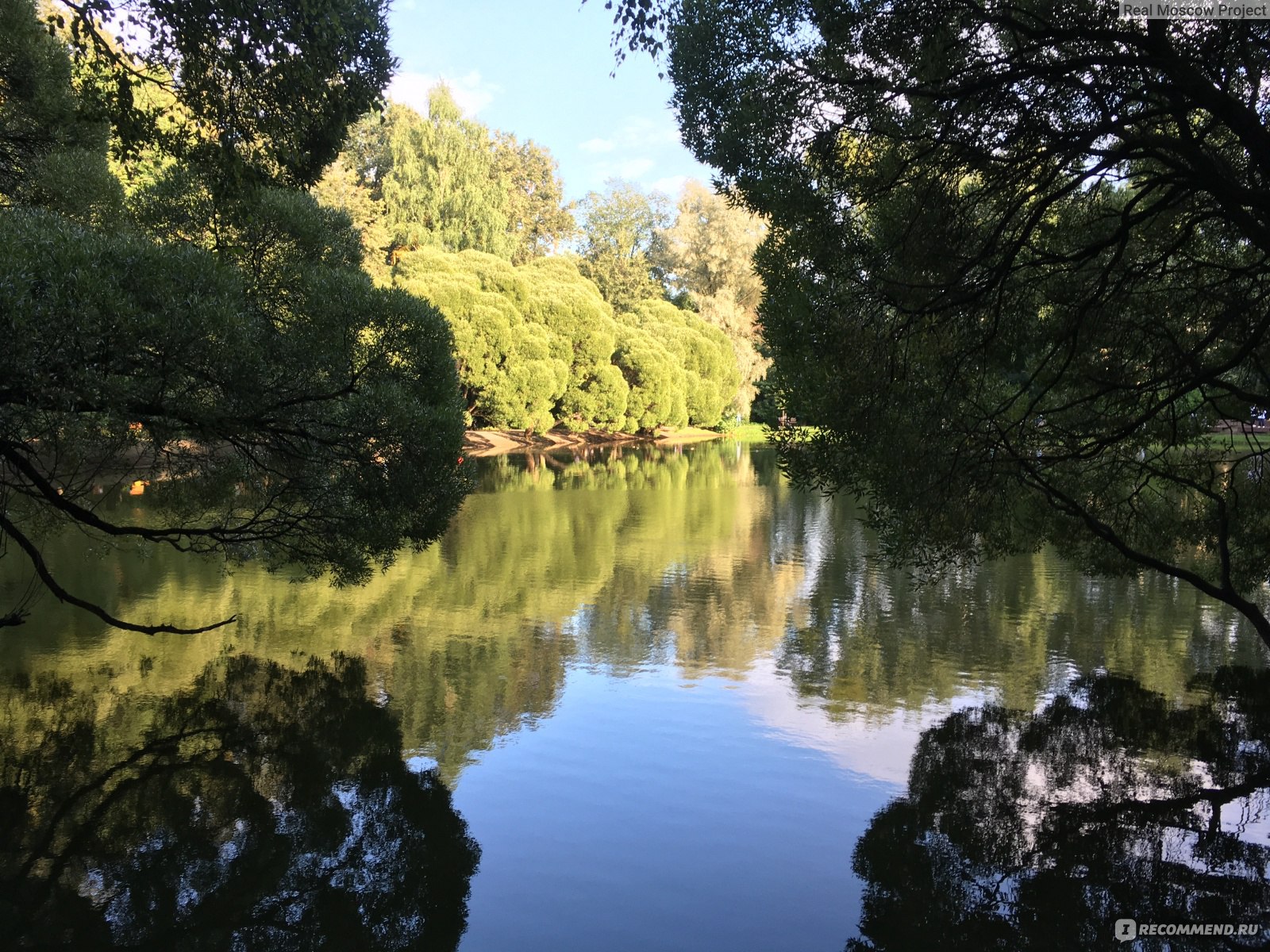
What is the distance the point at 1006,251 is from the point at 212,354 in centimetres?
638

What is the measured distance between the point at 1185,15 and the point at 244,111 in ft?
24.5

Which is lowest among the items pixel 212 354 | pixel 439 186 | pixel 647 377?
pixel 212 354

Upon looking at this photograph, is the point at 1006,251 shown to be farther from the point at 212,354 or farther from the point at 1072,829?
the point at 212,354

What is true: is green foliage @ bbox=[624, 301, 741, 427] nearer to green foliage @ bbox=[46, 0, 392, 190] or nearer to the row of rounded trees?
the row of rounded trees

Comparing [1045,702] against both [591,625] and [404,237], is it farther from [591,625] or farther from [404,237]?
[404,237]

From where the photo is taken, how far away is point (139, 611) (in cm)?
1534

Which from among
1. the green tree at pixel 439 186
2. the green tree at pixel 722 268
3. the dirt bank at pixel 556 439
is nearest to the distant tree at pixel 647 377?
the dirt bank at pixel 556 439

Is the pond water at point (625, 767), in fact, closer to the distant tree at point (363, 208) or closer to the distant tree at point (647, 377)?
A: the distant tree at point (363, 208)

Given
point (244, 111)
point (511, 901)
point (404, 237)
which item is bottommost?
point (511, 901)

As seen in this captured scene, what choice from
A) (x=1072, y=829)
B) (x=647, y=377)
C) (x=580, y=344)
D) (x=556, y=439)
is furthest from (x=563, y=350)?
(x=1072, y=829)

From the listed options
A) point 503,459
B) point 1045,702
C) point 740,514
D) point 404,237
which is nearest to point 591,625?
point 1045,702

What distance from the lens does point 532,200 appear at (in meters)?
70.4

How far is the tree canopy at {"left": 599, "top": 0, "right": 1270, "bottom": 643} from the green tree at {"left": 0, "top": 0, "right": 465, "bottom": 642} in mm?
4388

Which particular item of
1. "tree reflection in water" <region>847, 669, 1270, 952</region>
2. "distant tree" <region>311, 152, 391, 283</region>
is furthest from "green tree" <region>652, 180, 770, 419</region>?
"tree reflection in water" <region>847, 669, 1270, 952</region>
